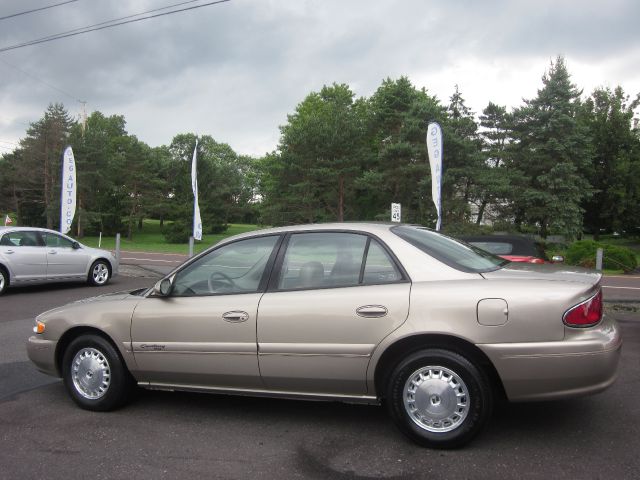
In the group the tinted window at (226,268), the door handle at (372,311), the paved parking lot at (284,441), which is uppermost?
the tinted window at (226,268)

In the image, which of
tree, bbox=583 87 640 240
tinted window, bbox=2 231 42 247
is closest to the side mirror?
tinted window, bbox=2 231 42 247

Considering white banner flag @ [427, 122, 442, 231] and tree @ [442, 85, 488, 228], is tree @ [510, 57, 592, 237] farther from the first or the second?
white banner flag @ [427, 122, 442, 231]

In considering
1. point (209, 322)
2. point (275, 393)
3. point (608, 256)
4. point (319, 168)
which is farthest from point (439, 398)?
point (319, 168)

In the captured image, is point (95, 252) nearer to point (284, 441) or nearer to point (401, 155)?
point (284, 441)

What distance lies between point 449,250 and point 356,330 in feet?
3.34

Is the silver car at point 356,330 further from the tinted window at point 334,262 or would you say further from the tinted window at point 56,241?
the tinted window at point 56,241

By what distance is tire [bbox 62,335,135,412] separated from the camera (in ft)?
14.3

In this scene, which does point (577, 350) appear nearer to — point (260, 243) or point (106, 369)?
point (260, 243)

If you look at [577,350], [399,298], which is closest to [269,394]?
[399,298]

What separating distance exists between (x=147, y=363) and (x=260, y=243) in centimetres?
134

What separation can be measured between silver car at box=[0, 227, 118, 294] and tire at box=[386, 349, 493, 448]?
409 inches

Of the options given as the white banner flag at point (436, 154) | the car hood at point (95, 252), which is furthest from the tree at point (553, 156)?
the car hood at point (95, 252)

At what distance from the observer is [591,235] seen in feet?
167

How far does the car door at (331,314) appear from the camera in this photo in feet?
12.0
